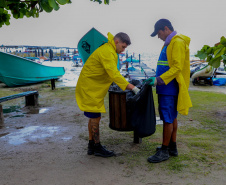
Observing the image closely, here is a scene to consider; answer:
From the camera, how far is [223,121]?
4.80 m

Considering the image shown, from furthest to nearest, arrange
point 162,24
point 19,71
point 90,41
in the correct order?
point 19,71 < point 90,41 < point 162,24

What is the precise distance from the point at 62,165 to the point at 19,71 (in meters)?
11.7

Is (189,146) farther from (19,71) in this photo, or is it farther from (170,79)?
(19,71)

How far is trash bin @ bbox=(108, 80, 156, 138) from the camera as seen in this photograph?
2889mm

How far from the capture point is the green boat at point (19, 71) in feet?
41.3

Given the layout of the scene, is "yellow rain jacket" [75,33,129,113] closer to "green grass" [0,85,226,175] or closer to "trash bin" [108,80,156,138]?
"trash bin" [108,80,156,138]

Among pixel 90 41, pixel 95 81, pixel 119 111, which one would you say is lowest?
pixel 119 111

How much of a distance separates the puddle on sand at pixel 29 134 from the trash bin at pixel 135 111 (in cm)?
160

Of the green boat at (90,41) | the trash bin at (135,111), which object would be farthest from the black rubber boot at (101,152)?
the green boat at (90,41)

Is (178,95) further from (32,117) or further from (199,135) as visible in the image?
(32,117)

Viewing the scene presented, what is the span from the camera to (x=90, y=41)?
37.4ft

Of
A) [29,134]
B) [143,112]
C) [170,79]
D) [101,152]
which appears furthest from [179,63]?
[29,134]

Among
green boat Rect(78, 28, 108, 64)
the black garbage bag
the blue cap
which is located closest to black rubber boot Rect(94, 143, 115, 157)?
the black garbage bag

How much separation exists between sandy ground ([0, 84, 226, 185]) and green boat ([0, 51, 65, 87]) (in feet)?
29.6
